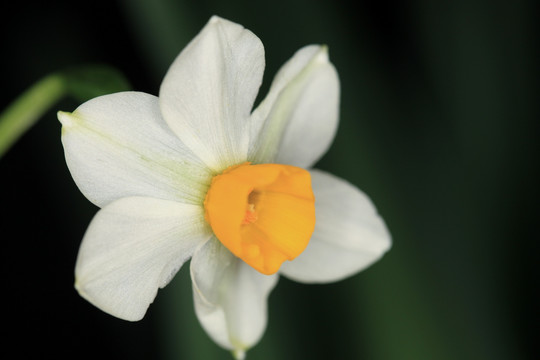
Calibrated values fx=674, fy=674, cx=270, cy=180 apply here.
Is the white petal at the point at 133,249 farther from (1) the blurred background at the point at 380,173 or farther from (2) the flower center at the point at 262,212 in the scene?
(1) the blurred background at the point at 380,173

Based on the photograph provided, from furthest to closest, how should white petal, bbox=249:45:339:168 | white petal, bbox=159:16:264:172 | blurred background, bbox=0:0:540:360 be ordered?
blurred background, bbox=0:0:540:360 < white petal, bbox=249:45:339:168 < white petal, bbox=159:16:264:172

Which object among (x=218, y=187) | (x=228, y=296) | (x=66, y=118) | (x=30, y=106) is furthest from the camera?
(x=30, y=106)

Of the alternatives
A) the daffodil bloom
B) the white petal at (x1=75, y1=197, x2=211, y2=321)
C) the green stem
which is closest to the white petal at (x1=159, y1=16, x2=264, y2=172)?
the daffodil bloom

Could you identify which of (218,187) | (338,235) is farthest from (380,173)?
(218,187)

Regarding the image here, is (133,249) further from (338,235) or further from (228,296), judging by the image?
(338,235)

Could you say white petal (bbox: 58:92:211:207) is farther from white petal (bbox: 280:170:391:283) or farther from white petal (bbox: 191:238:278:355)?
white petal (bbox: 280:170:391:283)

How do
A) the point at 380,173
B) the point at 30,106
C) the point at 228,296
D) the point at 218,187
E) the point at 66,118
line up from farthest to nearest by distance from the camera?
the point at 380,173 < the point at 30,106 < the point at 228,296 < the point at 218,187 < the point at 66,118

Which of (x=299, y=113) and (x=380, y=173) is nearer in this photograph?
(x=299, y=113)

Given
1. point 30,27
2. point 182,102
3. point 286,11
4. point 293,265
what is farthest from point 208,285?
point 30,27
